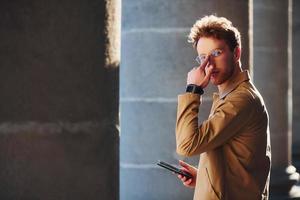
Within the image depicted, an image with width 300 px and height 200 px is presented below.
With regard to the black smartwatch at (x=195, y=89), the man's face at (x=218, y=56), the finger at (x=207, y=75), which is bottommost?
the black smartwatch at (x=195, y=89)

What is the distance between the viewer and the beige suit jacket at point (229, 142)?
255cm

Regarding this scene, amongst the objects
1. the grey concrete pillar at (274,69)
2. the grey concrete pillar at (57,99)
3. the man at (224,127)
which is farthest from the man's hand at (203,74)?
the grey concrete pillar at (274,69)

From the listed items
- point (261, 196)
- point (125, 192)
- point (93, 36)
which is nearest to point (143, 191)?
point (125, 192)

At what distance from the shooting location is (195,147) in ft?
8.33

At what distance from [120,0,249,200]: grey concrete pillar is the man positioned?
2530 millimetres

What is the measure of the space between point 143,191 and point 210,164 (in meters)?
Result: 2.89

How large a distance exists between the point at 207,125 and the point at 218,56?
26 cm

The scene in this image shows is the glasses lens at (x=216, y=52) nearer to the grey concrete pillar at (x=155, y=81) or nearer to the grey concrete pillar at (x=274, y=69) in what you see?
the grey concrete pillar at (x=155, y=81)

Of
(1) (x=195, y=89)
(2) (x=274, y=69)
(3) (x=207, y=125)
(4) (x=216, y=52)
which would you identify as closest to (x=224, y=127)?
(3) (x=207, y=125)

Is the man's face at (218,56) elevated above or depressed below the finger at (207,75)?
above

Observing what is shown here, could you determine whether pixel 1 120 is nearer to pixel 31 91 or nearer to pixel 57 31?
pixel 31 91

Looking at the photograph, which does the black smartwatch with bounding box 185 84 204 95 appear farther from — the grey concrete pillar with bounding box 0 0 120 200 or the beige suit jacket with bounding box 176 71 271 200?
the grey concrete pillar with bounding box 0 0 120 200

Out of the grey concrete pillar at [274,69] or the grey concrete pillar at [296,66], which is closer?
the grey concrete pillar at [274,69]

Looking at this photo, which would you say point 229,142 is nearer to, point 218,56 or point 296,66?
point 218,56
